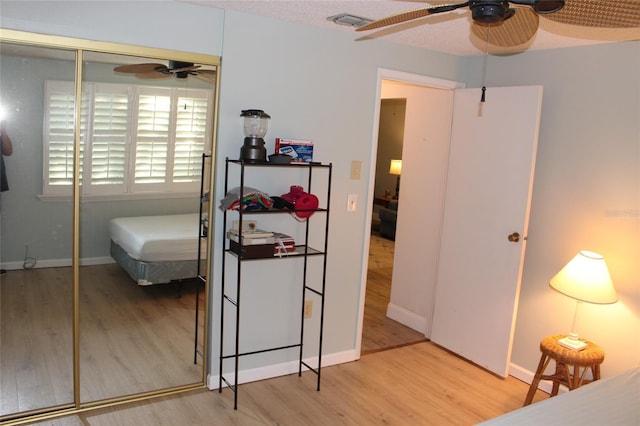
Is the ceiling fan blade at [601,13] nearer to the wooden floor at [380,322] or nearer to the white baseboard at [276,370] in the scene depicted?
the white baseboard at [276,370]

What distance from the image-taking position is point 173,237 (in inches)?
124

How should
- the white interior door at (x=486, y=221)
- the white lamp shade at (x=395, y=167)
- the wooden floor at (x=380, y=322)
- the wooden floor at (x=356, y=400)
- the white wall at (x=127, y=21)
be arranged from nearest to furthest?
1. the white wall at (x=127, y=21)
2. the wooden floor at (x=356, y=400)
3. the white interior door at (x=486, y=221)
4. the wooden floor at (x=380, y=322)
5. the white lamp shade at (x=395, y=167)

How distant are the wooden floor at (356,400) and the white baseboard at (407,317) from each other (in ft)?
1.82

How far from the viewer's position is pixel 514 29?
210 cm

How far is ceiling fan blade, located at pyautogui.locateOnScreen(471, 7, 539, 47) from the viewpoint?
1914 millimetres

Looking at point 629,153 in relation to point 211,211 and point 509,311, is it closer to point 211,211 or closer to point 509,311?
point 509,311

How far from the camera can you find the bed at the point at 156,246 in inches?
117

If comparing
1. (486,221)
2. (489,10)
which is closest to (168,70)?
(489,10)

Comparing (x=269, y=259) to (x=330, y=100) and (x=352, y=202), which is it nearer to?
(x=352, y=202)

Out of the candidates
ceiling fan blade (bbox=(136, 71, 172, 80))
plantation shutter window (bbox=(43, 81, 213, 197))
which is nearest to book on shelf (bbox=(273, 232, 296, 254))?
plantation shutter window (bbox=(43, 81, 213, 197))

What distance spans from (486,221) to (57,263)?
2728mm

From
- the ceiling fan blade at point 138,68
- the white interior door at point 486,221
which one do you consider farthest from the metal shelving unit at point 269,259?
the white interior door at point 486,221

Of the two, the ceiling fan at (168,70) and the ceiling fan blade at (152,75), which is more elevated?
the ceiling fan at (168,70)

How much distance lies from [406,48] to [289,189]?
1.33 metres
